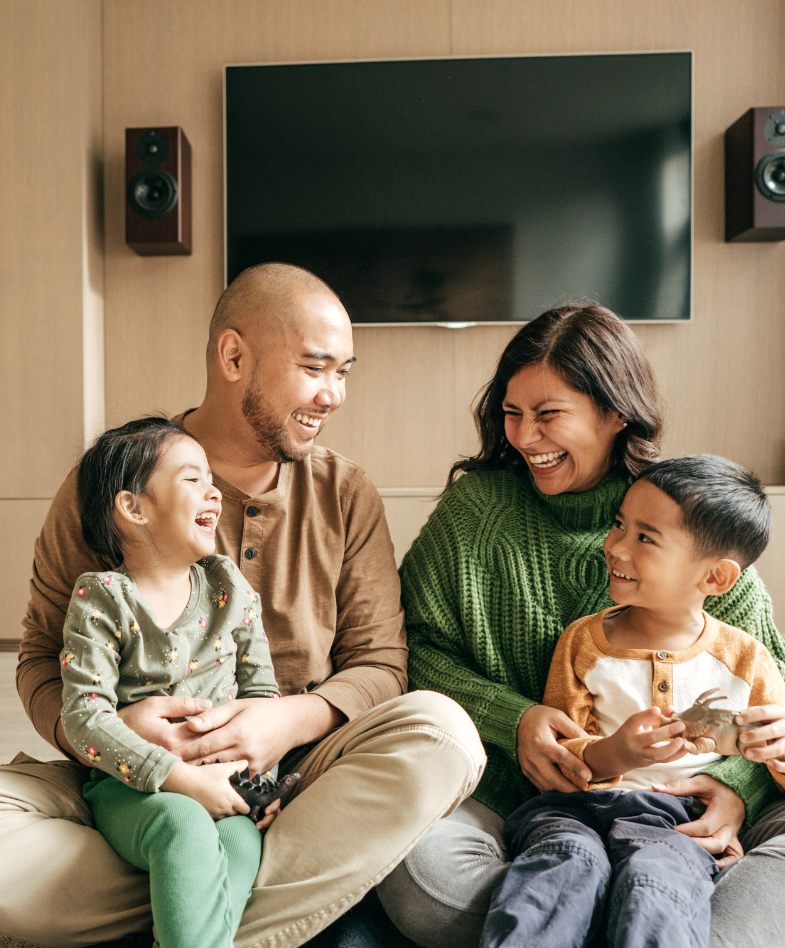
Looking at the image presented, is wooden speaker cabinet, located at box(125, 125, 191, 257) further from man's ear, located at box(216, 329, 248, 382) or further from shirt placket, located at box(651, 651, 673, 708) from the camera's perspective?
shirt placket, located at box(651, 651, 673, 708)

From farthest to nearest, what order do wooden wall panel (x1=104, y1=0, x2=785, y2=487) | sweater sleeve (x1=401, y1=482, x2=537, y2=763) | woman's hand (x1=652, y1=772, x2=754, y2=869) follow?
1. wooden wall panel (x1=104, y1=0, x2=785, y2=487)
2. sweater sleeve (x1=401, y1=482, x2=537, y2=763)
3. woman's hand (x1=652, y1=772, x2=754, y2=869)

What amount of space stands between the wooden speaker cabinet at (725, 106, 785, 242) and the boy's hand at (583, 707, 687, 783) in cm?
266

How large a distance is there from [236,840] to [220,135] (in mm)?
3207

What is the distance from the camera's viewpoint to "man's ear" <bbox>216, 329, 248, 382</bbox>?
1455 mm

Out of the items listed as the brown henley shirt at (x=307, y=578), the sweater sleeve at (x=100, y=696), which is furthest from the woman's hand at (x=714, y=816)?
the sweater sleeve at (x=100, y=696)

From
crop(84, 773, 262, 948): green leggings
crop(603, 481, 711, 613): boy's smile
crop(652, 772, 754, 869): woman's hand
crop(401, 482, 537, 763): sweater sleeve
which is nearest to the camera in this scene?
crop(84, 773, 262, 948): green leggings

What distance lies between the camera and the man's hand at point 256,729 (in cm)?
110

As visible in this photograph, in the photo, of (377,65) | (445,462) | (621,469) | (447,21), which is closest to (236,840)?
(621,469)

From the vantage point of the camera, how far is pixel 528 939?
94 centimetres

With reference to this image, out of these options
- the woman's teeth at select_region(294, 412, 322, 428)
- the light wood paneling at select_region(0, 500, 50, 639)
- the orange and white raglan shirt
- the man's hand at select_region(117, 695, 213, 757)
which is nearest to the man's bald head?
the woman's teeth at select_region(294, 412, 322, 428)

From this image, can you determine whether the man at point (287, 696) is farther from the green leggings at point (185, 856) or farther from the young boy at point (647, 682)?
the young boy at point (647, 682)

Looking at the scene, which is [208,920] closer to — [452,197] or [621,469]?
[621,469]

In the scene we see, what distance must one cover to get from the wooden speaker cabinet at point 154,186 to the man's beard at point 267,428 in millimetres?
2175

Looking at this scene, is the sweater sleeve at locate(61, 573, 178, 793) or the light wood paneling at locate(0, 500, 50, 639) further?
the light wood paneling at locate(0, 500, 50, 639)
